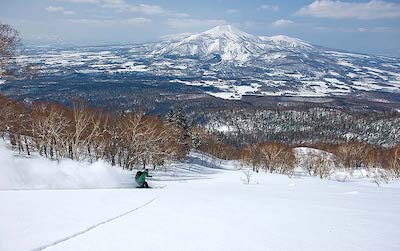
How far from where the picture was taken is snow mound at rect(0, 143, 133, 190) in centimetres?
1435

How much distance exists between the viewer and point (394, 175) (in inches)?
1946

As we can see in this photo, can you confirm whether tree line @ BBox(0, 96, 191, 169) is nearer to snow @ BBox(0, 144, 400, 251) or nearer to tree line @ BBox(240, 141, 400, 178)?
tree line @ BBox(240, 141, 400, 178)

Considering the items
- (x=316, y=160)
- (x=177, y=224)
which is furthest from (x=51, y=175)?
(x=316, y=160)

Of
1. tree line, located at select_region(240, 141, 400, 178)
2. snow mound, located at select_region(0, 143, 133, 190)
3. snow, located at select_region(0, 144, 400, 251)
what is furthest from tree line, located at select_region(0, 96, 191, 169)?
snow, located at select_region(0, 144, 400, 251)

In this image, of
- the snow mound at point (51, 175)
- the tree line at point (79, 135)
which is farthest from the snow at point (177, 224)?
the tree line at point (79, 135)

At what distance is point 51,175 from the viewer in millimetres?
16172

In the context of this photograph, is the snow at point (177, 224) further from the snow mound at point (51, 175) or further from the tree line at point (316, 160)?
the tree line at point (316, 160)

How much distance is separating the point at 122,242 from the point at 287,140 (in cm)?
18054

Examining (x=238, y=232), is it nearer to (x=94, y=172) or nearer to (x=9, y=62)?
(x=94, y=172)

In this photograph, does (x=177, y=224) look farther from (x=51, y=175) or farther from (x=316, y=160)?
(x=316, y=160)

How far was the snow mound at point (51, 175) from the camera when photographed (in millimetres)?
14352

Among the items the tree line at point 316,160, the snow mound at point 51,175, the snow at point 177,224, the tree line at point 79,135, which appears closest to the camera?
the snow at point 177,224

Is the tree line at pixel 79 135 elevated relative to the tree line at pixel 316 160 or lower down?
elevated

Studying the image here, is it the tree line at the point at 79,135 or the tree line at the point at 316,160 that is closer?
the tree line at the point at 79,135
